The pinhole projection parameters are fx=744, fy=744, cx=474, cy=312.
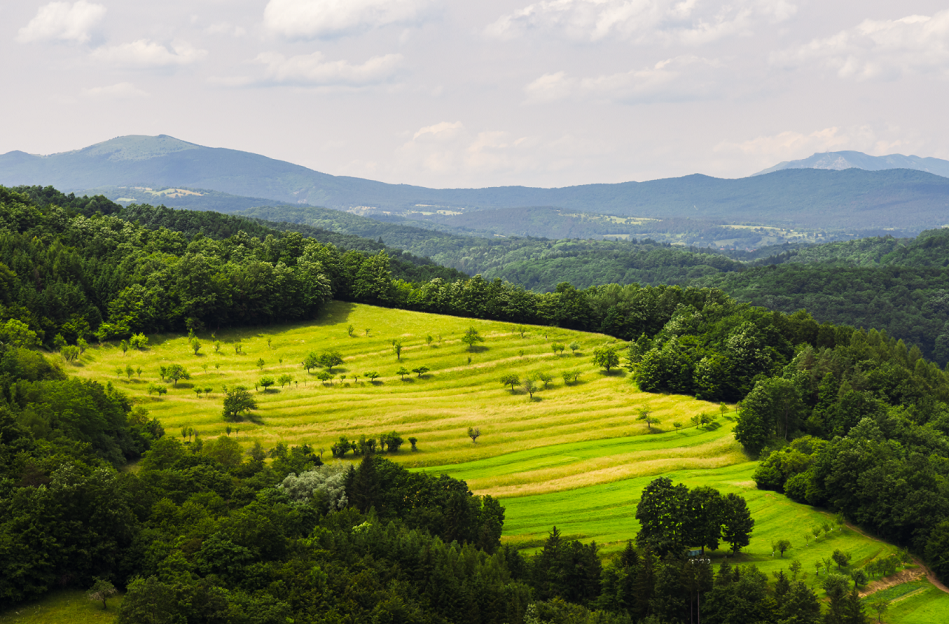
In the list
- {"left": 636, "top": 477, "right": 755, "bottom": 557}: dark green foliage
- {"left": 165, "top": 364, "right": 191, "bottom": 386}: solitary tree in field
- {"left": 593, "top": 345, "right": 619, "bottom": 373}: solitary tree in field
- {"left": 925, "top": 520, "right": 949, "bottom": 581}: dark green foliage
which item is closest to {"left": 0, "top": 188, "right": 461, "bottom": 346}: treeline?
{"left": 165, "top": 364, "right": 191, "bottom": 386}: solitary tree in field

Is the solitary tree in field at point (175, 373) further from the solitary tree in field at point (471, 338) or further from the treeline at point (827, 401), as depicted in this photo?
the treeline at point (827, 401)

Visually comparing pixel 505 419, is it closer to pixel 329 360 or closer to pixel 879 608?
pixel 329 360

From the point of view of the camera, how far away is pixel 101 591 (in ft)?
161

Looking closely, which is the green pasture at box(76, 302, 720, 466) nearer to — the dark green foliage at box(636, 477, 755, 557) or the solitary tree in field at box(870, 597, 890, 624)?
the dark green foliage at box(636, 477, 755, 557)

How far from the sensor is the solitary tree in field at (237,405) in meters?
107

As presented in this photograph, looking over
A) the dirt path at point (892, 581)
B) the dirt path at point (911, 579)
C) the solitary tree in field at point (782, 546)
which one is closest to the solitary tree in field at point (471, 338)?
the solitary tree in field at point (782, 546)

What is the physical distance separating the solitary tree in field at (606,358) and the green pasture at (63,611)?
103 m

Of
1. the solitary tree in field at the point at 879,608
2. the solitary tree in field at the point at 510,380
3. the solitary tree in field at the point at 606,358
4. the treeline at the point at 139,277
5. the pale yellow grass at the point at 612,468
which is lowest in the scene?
the solitary tree in field at the point at 879,608

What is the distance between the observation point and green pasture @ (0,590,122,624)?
4562 cm

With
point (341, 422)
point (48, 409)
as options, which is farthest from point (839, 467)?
point (48, 409)

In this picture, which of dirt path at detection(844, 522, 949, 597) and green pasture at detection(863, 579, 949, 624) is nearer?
green pasture at detection(863, 579, 949, 624)

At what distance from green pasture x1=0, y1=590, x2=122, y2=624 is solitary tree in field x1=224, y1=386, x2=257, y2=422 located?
57.8 meters

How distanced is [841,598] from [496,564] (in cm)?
2919

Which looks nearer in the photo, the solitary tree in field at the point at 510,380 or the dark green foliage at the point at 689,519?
the dark green foliage at the point at 689,519
